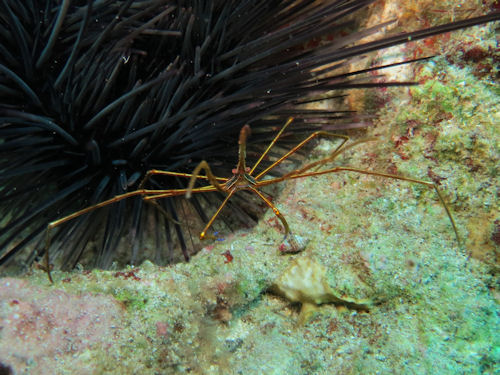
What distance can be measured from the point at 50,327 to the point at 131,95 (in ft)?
4.47

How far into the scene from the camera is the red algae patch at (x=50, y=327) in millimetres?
1449

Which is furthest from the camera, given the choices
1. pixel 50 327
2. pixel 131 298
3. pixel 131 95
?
pixel 131 95

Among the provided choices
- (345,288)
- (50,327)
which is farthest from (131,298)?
(345,288)

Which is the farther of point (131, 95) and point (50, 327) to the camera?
point (131, 95)

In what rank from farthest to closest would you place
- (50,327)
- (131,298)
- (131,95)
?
(131,95) < (131,298) < (50,327)

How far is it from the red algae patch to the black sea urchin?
596 millimetres

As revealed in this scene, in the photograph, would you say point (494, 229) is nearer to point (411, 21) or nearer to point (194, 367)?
point (411, 21)

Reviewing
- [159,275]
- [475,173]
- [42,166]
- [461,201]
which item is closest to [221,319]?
[159,275]

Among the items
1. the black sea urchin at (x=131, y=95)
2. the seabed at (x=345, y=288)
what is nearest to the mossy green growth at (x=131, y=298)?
the seabed at (x=345, y=288)

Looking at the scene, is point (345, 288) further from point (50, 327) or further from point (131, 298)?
point (50, 327)

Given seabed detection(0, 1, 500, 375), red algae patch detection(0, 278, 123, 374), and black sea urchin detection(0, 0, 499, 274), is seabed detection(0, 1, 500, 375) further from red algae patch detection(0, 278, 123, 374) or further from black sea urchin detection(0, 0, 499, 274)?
black sea urchin detection(0, 0, 499, 274)

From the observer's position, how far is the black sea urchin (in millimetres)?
2096

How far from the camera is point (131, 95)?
204cm

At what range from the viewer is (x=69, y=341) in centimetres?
153
